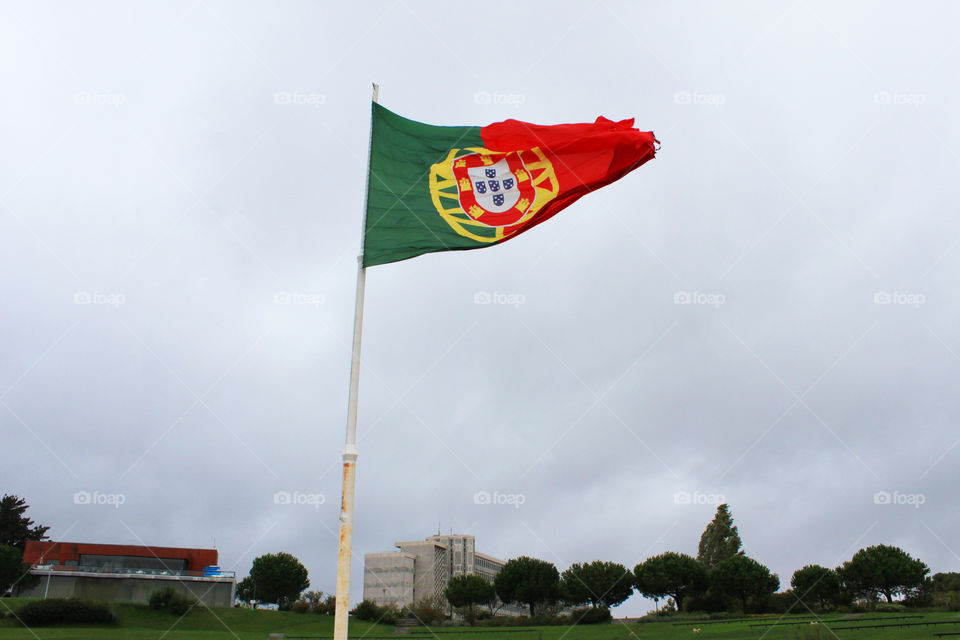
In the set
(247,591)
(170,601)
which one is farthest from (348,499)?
(247,591)

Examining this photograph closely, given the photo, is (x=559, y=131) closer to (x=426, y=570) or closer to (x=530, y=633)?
(x=530, y=633)

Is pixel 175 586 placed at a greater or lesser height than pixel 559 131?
lesser

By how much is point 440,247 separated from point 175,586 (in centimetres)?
6508

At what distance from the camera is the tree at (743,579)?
229 feet

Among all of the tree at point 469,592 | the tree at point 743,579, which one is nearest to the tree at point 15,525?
the tree at point 469,592

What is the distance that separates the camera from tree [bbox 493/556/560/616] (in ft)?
279

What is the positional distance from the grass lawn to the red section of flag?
87.7 feet

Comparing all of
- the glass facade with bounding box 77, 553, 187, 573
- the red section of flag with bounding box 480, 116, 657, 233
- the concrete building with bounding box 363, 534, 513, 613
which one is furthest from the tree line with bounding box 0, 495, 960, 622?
the red section of flag with bounding box 480, 116, 657, 233

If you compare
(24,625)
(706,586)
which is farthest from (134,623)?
(706,586)

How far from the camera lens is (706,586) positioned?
76.9 meters

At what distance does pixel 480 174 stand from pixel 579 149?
5.70 feet

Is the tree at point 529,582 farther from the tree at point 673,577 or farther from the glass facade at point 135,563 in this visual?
the glass facade at point 135,563

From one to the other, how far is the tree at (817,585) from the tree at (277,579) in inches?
2201

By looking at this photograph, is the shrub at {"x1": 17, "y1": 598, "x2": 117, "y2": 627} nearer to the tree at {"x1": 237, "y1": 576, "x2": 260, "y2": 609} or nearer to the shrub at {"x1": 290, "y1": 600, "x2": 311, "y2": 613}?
the shrub at {"x1": 290, "y1": 600, "x2": 311, "y2": 613}
